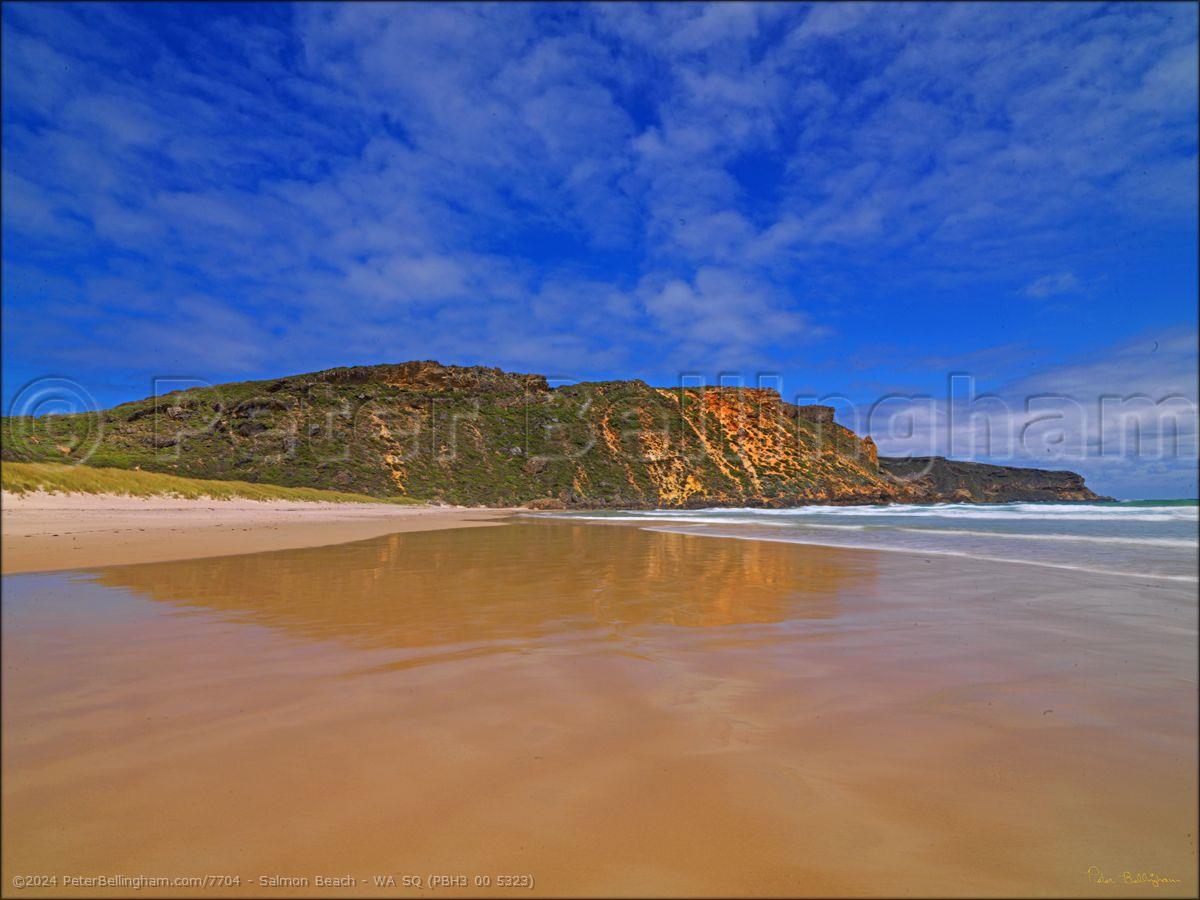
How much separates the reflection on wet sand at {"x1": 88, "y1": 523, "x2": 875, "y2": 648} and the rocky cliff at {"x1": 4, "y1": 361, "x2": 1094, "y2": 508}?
135 feet

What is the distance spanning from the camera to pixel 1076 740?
287cm

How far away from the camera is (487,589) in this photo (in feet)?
25.4

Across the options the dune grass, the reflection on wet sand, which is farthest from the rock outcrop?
the reflection on wet sand

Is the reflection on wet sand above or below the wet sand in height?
below

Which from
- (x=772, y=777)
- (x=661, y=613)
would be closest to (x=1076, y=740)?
(x=772, y=777)

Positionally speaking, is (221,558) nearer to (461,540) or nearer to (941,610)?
(461,540)

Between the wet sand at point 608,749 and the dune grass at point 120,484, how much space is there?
11.6ft

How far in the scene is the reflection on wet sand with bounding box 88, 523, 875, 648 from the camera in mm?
5742

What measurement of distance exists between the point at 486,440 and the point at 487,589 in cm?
5877

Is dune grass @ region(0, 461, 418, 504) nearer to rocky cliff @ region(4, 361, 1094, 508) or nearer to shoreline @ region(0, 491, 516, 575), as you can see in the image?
shoreline @ region(0, 491, 516, 575)
